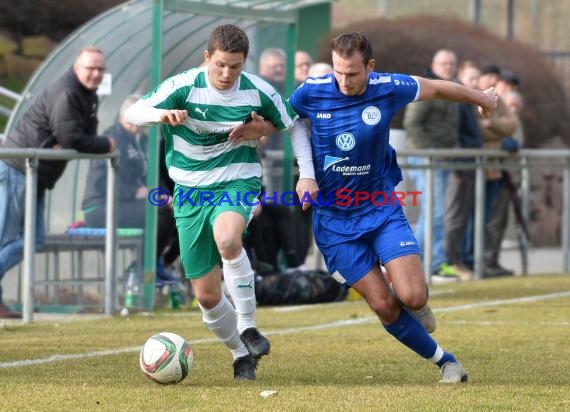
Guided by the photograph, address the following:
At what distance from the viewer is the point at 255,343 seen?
316 inches

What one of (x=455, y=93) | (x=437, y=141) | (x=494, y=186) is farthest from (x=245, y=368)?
(x=494, y=186)

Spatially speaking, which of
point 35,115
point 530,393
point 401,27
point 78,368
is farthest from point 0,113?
point 401,27

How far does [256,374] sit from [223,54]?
189 cm

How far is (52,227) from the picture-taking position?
39.1 feet

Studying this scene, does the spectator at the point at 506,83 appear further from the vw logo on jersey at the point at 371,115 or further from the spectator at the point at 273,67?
the vw logo on jersey at the point at 371,115

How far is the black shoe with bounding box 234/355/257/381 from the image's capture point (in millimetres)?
7962

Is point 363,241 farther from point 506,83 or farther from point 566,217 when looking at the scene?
point 566,217

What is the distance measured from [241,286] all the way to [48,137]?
416cm

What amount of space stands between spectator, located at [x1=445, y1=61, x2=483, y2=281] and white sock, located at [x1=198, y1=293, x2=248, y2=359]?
7.65 metres

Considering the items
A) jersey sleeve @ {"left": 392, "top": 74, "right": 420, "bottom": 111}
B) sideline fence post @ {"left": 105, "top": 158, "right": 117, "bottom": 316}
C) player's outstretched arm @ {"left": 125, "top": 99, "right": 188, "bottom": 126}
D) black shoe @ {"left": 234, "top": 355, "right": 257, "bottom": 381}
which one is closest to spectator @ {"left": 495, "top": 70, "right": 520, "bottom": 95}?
sideline fence post @ {"left": 105, "top": 158, "right": 117, "bottom": 316}

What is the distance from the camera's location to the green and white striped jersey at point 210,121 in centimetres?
807

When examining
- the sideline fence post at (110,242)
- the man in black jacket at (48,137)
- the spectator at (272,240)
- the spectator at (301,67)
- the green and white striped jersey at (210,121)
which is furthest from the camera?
the spectator at (301,67)

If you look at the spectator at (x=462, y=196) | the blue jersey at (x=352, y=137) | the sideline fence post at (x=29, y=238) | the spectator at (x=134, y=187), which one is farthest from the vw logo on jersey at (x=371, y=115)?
the spectator at (x=462, y=196)

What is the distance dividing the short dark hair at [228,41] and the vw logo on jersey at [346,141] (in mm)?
767
